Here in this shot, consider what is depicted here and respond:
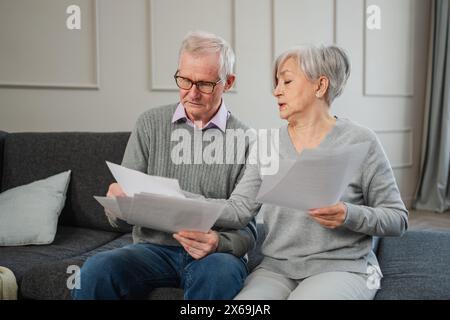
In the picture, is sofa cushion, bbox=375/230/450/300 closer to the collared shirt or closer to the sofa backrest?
the collared shirt

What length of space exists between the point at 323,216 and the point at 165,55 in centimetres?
216

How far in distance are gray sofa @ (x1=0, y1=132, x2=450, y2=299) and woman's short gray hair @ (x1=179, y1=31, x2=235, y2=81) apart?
0.61 m

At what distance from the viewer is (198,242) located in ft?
3.86

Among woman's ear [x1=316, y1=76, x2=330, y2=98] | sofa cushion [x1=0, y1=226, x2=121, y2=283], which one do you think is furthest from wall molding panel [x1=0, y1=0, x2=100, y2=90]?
woman's ear [x1=316, y1=76, x2=330, y2=98]

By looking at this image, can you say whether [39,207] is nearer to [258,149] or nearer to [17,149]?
[17,149]

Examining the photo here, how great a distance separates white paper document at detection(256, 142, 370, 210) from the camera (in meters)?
1.00

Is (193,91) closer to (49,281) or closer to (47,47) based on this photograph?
(49,281)

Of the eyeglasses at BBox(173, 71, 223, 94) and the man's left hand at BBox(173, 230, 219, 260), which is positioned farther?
the eyeglasses at BBox(173, 71, 223, 94)

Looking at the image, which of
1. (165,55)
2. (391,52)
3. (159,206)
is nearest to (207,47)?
(159,206)

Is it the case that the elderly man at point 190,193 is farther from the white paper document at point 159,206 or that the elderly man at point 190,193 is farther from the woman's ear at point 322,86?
the woman's ear at point 322,86
